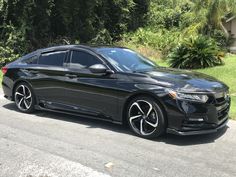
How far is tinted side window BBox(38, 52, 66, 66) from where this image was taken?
28.5ft

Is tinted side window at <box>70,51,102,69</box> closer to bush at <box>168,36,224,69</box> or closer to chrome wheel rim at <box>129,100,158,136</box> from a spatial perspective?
chrome wheel rim at <box>129,100,158,136</box>

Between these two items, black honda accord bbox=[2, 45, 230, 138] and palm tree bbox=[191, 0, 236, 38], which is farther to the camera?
palm tree bbox=[191, 0, 236, 38]

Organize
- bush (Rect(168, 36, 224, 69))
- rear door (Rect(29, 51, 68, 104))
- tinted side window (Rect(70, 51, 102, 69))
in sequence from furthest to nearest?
bush (Rect(168, 36, 224, 69)) → rear door (Rect(29, 51, 68, 104)) → tinted side window (Rect(70, 51, 102, 69))

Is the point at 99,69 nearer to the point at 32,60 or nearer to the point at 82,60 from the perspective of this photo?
the point at 82,60

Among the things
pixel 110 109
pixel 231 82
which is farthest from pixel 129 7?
pixel 110 109

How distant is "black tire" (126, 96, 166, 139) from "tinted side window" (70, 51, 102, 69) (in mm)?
Result: 1187

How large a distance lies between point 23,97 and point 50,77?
3.31ft

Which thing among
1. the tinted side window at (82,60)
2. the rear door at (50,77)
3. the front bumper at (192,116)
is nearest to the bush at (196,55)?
the rear door at (50,77)

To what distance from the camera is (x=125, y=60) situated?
8.17 m

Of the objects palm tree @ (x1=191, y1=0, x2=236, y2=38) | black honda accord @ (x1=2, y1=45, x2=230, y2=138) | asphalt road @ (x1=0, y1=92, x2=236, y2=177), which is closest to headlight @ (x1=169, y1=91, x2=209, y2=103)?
black honda accord @ (x1=2, y1=45, x2=230, y2=138)

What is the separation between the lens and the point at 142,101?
23.6 feet

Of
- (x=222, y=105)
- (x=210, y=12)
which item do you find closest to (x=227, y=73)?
(x=222, y=105)

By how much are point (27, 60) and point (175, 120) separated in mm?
3969

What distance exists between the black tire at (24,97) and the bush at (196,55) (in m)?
8.33
